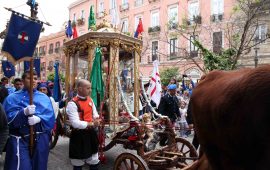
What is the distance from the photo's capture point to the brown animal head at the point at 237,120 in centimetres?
165

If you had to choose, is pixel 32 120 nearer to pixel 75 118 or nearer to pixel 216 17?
pixel 75 118

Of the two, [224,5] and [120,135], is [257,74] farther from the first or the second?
[224,5]

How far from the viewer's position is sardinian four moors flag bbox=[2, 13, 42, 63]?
Result: 389 centimetres

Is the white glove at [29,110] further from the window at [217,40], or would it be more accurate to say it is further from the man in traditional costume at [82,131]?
the window at [217,40]

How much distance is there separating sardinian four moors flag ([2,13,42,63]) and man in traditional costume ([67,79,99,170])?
3.44 feet

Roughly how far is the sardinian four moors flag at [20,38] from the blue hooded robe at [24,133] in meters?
0.53

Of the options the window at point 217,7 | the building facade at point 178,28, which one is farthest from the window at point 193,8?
the window at point 217,7

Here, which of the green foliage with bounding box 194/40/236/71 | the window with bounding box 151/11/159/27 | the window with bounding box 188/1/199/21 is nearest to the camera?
the green foliage with bounding box 194/40/236/71

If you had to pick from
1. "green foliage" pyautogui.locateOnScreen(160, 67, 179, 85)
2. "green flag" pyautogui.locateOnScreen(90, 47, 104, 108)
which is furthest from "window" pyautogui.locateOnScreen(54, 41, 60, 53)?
"green flag" pyautogui.locateOnScreen(90, 47, 104, 108)

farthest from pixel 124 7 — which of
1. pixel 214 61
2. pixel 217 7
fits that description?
pixel 214 61

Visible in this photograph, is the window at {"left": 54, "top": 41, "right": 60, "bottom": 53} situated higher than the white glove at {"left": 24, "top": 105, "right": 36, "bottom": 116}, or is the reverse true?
the window at {"left": 54, "top": 41, "right": 60, "bottom": 53}

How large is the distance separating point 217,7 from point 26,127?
2654cm

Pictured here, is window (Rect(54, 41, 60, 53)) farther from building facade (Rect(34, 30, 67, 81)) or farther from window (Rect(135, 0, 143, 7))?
window (Rect(135, 0, 143, 7))

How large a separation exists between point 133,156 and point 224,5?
25.1 meters
